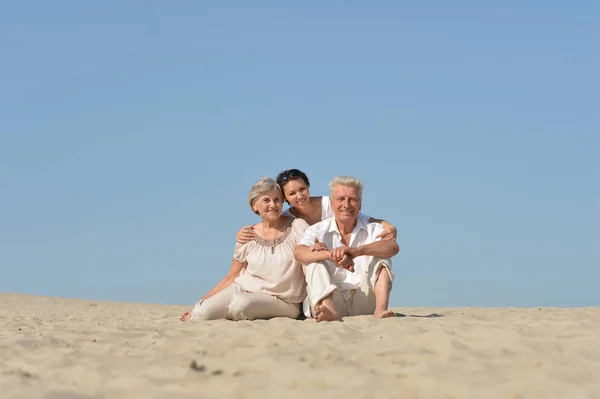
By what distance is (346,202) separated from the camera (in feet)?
22.9

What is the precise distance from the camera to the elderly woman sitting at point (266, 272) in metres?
7.21

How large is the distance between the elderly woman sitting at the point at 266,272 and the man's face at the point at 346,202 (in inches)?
20.8

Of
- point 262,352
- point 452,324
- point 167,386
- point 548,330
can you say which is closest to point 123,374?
point 167,386

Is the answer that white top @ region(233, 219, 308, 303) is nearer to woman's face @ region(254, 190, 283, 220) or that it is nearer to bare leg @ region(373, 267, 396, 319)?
woman's face @ region(254, 190, 283, 220)

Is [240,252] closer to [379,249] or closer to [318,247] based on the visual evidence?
[318,247]

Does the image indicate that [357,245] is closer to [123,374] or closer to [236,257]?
[236,257]

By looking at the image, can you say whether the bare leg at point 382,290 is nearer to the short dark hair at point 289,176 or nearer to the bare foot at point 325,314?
the bare foot at point 325,314

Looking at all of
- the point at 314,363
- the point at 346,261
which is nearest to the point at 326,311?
the point at 346,261

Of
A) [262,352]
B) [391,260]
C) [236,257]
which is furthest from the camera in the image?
[236,257]

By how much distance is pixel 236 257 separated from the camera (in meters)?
7.64

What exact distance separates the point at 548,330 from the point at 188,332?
283 centimetres

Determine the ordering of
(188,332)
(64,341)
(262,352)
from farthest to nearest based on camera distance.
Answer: (188,332)
(64,341)
(262,352)

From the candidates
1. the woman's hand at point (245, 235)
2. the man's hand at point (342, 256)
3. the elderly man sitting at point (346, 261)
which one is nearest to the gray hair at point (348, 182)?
the elderly man sitting at point (346, 261)

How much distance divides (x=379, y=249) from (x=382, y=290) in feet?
1.34
